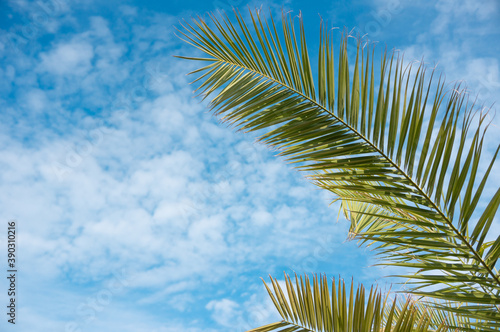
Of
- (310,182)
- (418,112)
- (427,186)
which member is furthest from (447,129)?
(310,182)

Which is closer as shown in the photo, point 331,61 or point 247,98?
point 331,61

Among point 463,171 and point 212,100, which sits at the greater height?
point 212,100

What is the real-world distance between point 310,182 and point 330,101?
1.32ft

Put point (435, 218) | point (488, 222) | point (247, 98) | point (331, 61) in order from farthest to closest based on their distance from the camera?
point (247, 98)
point (331, 61)
point (435, 218)
point (488, 222)

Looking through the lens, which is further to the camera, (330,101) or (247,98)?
(247,98)

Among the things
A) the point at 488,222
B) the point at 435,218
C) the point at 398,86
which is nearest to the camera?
the point at 488,222

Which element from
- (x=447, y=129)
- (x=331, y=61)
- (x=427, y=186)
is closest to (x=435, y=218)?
(x=427, y=186)

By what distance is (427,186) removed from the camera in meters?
1.52

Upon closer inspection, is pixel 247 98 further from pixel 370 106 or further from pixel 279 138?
pixel 370 106

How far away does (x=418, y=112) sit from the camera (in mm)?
1538

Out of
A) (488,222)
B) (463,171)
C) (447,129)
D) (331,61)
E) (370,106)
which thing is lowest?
(488,222)

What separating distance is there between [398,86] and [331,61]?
0.33 m

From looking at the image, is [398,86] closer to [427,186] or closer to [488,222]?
[427,186]

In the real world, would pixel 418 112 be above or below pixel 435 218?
above
